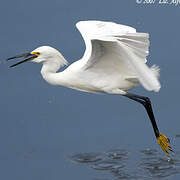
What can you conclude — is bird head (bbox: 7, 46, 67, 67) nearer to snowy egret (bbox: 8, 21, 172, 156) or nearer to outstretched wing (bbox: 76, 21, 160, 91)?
snowy egret (bbox: 8, 21, 172, 156)

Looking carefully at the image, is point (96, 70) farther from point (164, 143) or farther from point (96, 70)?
point (164, 143)

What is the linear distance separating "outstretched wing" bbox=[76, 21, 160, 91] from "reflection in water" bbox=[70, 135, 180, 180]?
0.77 m

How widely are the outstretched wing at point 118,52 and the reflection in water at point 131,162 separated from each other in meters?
0.77

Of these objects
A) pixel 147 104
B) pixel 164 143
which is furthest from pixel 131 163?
pixel 147 104

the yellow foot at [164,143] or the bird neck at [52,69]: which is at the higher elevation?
the bird neck at [52,69]

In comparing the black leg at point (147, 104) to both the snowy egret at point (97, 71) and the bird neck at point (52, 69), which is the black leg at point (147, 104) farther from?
the bird neck at point (52, 69)

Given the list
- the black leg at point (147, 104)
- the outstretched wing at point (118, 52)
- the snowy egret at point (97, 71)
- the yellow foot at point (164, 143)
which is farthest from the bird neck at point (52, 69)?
the yellow foot at point (164, 143)

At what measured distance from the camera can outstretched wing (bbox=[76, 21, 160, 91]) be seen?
4241mm

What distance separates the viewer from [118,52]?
5191 millimetres

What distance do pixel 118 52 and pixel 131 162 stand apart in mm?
1044

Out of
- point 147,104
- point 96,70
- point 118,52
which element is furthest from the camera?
point 147,104

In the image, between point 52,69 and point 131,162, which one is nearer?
point 131,162

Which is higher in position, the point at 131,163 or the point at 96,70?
the point at 96,70

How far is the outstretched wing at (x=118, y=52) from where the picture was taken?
4241 millimetres
